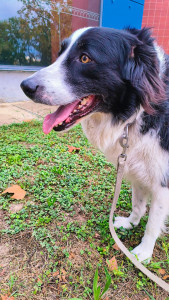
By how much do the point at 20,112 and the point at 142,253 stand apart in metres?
3.82

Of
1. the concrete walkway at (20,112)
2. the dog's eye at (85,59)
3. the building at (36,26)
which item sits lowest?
the concrete walkway at (20,112)

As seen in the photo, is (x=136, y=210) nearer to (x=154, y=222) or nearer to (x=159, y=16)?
(x=154, y=222)

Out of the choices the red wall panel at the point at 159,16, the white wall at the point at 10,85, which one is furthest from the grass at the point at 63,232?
the red wall panel at the point at 159,16

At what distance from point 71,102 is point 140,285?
137 cm

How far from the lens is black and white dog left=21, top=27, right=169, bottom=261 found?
142 centimetres

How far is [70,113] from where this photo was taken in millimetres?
1473

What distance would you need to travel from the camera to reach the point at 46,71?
1441 mm

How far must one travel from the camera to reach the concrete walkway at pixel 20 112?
169 inches

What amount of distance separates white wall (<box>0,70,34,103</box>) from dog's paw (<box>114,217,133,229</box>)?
437 centimetres

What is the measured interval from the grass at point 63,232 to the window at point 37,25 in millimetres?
3290

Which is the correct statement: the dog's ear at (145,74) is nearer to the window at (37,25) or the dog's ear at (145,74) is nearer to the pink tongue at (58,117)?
the pink tongue at (58,117)

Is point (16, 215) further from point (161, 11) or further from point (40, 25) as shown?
point (161, 11)

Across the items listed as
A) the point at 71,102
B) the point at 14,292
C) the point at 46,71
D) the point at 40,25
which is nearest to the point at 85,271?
the point at 14,292

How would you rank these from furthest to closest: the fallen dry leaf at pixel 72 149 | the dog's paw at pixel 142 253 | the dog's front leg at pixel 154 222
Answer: the fallen dry leaf at pixel 72 149 → the dog's paw at pixel 142 253 → the dog's front leg at pixel 154 222
